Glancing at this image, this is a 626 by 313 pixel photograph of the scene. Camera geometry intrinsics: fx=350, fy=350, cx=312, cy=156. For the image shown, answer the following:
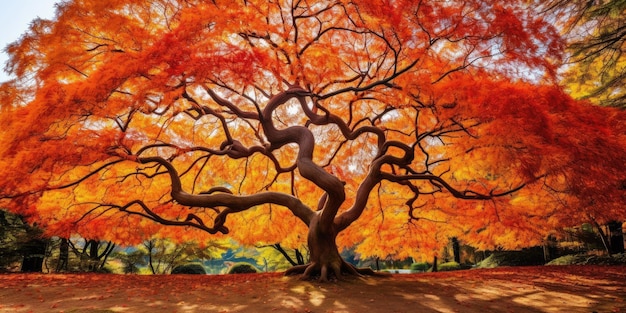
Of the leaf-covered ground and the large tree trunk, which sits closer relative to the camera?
the leaf-covered ground

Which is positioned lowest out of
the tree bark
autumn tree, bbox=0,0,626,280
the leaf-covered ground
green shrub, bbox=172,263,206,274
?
green shrub, bbox=172,263,206,274

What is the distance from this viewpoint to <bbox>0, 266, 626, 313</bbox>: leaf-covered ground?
4719 millimetres

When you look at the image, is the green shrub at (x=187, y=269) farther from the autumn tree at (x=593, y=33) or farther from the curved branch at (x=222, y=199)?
the autumn tree at (x=593, y=33)

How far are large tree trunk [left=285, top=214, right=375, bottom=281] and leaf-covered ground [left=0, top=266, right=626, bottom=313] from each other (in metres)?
0.35

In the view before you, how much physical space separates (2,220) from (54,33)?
974 centimetres

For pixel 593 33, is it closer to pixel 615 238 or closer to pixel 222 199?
pixel 615 238

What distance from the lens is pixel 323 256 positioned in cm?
694

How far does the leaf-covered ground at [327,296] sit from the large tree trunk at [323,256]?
1.15ft

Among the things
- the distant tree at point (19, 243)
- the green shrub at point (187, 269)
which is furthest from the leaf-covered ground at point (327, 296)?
the green shrub at point (187, 269)

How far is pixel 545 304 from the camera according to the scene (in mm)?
4988

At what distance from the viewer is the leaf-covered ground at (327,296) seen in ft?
15.5

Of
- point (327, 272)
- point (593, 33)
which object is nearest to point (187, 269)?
point (327, 272)

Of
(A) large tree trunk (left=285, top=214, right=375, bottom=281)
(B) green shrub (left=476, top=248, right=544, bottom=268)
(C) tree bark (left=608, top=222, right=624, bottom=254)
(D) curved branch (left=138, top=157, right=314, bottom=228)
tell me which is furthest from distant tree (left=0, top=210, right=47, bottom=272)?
(C) tree bark (left=608, top=222, right=624, bottom=254)

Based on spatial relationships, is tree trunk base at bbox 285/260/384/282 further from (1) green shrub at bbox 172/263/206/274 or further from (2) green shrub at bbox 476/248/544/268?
(2) green shrub at bbox 476/248/544/268
